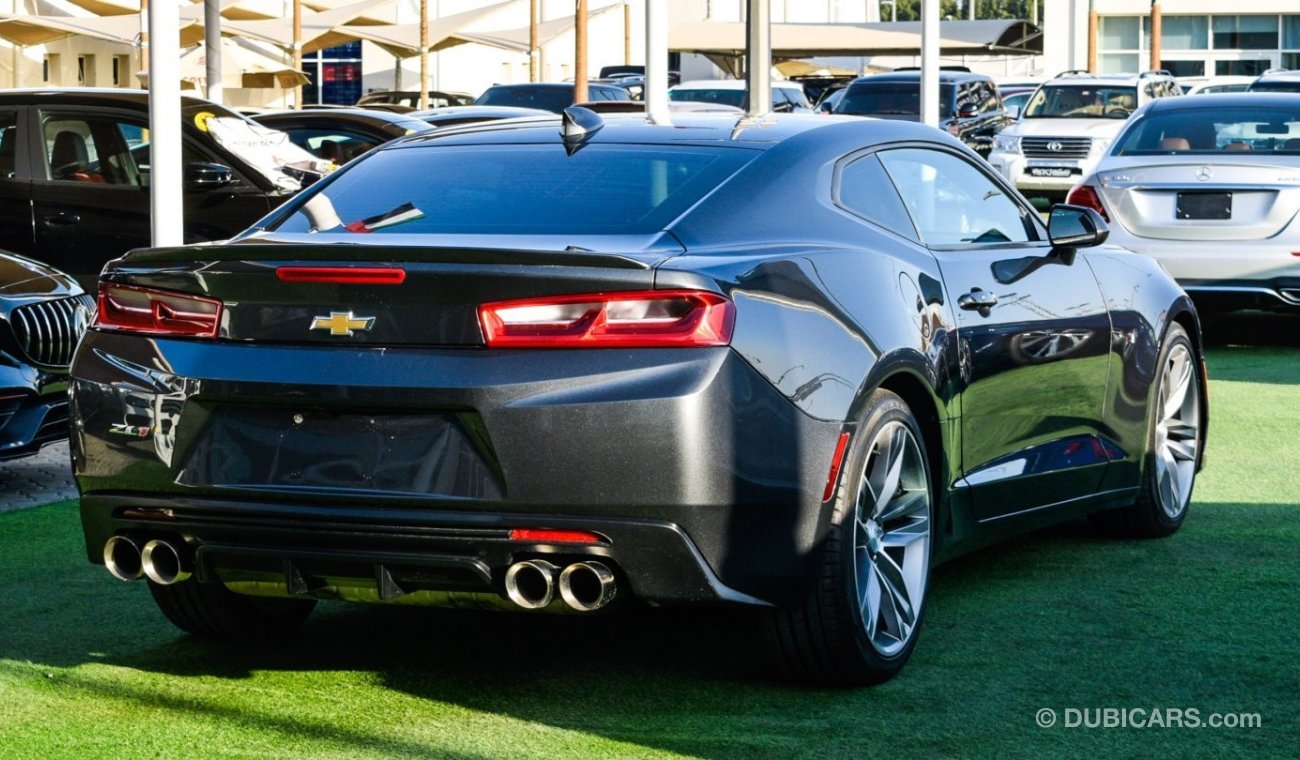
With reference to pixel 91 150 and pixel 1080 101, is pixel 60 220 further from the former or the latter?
pixel 1080 101

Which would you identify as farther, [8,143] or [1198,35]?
[1198,35]

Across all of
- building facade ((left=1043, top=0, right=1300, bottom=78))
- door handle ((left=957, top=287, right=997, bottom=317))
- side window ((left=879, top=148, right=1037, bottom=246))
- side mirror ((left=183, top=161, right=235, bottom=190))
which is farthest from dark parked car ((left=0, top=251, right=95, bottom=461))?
building facade ((left=1043, top=0, right=1300, bottom=78))

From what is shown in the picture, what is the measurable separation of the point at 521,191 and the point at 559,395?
39.5 inches

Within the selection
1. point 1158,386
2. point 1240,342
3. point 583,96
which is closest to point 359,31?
point 583,96

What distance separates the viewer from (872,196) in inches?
214

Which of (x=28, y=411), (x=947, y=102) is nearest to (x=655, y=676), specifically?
(x=28, y=411)

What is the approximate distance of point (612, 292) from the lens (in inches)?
169

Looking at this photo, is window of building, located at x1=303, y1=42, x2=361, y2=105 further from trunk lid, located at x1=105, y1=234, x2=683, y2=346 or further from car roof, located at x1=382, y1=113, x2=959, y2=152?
trunk lid, located at x1=105, y1=234, x2=683, y2=346

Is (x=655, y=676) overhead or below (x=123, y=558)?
below

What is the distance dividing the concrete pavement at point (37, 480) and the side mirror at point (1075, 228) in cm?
368

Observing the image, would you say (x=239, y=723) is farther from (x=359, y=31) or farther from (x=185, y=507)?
(x=359, y=31)

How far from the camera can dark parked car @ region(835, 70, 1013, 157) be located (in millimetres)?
28234

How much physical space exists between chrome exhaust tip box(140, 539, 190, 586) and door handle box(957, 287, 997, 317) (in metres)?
2.16

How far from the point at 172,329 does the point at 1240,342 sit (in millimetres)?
9866
